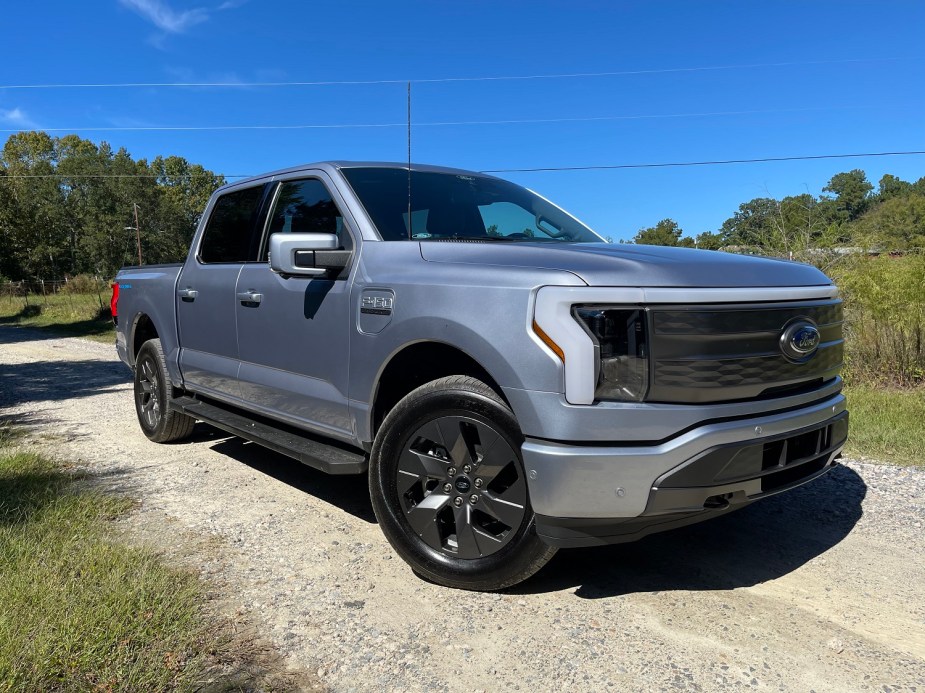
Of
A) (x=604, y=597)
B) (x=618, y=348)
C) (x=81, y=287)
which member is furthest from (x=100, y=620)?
(x=81, y=287)

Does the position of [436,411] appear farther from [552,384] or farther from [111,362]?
[111,362]

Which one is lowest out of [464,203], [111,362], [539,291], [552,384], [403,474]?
[111,362]

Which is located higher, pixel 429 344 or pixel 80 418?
pixel 429 344

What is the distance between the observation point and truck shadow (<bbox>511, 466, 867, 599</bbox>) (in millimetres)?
3123

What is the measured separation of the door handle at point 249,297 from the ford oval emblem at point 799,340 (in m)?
2.92

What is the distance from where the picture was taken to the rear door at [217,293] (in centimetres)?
454

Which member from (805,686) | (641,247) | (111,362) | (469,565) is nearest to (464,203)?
(641,247)

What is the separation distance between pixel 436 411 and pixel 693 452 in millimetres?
1082

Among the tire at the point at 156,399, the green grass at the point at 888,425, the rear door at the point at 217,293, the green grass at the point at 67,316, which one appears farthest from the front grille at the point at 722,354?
the green grass at the point at 67,316

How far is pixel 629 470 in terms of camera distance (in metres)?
2.48

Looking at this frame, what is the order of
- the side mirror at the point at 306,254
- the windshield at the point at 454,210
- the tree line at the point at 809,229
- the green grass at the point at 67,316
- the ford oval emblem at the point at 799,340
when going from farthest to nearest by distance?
the green grass at the point at 67,316
the tree line at the point at 809,229
the windshield at the point at 454,210
the side mirror at the point at 306,254
the ford oval emblem at the point at 799,340

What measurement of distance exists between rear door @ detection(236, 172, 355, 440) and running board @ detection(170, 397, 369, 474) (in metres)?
0.12

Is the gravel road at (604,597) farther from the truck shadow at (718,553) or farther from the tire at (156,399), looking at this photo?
the tire at (156,399)

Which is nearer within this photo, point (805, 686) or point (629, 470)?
point (805, 686)
